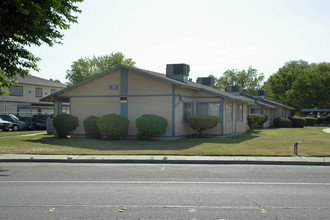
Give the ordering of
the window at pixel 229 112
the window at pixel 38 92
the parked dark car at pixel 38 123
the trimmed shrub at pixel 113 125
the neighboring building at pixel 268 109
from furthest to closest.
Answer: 1. the window at pixel 38 92
2. the neighboring building at pixel 268 109
3. the parked dark car at pixel 38 123
4. the window at pixel 229 112
5. the trimmed shrub at pixel 113 125

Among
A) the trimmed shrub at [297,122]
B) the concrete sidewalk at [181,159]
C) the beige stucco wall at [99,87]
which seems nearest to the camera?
the concrete sidewalk at [181,159]

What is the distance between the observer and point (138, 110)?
22.8 metres

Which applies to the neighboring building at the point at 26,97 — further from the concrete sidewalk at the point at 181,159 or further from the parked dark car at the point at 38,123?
the concrete sidewalk at the point at 181,159

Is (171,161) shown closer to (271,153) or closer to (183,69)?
(271,153)

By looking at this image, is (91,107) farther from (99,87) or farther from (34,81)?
(34,81)

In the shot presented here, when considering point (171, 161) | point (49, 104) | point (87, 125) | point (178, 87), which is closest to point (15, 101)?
point (49, 104)

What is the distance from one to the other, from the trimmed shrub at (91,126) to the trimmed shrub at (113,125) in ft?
2.85

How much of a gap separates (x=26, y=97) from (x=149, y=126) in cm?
3133

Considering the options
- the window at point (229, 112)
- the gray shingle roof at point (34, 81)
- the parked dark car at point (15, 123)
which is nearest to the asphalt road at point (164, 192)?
the window at point (229, 112)

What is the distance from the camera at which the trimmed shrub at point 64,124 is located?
74.0 ft

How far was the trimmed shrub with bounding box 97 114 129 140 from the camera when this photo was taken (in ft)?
70.1

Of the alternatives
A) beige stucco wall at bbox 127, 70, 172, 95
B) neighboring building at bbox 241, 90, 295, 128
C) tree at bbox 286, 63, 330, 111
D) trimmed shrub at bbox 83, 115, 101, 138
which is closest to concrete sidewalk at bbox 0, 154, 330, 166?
trimmed shrub at bbox 83, 115, 101, 138

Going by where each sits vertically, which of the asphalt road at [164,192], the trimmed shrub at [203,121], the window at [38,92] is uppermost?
the window at [38,92]

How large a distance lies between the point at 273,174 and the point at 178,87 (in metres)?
12.9
